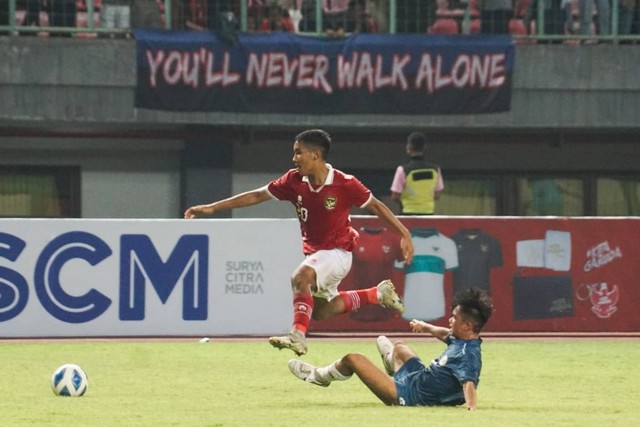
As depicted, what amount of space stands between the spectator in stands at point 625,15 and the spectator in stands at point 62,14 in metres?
8.32

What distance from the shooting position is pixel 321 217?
11836 millimetres

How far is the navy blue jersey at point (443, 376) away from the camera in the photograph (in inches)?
377

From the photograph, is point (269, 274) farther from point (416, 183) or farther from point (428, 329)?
point (428, 329)


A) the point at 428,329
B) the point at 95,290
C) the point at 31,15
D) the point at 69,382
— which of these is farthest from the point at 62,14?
the point at 428,329

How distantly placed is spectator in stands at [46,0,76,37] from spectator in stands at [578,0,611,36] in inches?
301

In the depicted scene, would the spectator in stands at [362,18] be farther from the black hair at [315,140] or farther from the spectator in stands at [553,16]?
the black hair at [315,140]

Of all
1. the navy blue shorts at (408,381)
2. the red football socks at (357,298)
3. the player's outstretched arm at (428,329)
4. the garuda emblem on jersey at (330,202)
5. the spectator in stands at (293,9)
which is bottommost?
the navy blue shorts at (408,381)

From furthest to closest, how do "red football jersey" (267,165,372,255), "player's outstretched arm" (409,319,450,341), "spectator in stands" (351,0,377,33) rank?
"spectator in stands" (351,0,377,33) < "red football jersey" (267,165,372,255) < "player's outstretched arm" (409,319,450,341)

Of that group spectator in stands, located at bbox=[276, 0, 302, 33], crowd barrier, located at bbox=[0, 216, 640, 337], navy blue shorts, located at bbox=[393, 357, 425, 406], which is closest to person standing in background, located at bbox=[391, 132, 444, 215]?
crowd barrier, located at bbox=[0, 216, 640, 337]

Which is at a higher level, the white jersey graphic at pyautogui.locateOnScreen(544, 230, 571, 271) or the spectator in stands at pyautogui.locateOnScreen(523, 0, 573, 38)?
the spectator in stands at pyautogui.locateOnScreen(523, 0, 573, 38)

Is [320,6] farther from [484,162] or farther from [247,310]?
[247,310]

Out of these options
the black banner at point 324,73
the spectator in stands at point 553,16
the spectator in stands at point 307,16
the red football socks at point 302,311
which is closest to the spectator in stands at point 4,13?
the black banner at point 324,73

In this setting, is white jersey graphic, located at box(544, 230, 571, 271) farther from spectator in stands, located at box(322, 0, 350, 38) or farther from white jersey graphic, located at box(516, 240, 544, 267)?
spectator in stands, located at box(322, 0, 350, 38)

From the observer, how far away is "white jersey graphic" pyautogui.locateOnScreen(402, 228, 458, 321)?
17.5 meters
